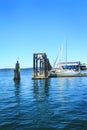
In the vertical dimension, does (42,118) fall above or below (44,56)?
below

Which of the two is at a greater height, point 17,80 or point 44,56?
point 44,56

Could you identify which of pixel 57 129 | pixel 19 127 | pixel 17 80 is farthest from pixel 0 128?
pixel 17 80

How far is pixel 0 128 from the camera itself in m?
15.8

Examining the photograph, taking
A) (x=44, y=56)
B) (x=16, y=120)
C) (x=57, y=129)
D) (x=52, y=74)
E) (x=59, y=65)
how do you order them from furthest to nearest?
(x=59, y=65) < (x=52, y=74) < (x=44, y=56) < (x=16, y=120) < (x=57, y=129)

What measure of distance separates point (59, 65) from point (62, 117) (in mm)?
77562

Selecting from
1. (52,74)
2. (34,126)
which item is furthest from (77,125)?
(52,74)

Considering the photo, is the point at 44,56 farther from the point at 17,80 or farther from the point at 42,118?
the point at 42,118

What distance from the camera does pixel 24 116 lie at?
751 inches

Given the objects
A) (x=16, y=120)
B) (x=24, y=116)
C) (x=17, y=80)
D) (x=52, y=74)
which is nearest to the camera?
(x=16, y=120)

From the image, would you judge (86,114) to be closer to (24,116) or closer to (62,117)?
(62,117)

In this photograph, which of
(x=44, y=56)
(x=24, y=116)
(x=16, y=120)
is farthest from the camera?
(x=44, y=56)

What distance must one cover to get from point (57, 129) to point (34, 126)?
1581 mm

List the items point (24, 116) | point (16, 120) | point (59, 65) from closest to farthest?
point (16, 120) < point (24, 116) < point (59, 65)

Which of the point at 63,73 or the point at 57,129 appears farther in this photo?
the point at 63,73
